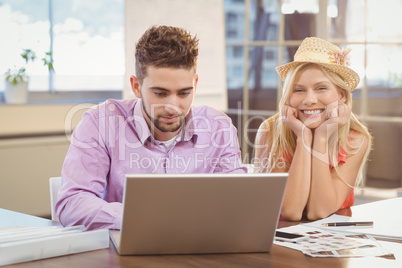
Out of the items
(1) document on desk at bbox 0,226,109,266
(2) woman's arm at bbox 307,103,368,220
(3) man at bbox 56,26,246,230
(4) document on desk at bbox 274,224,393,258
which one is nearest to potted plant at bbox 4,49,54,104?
(3) man at bbox 56,26,246,230

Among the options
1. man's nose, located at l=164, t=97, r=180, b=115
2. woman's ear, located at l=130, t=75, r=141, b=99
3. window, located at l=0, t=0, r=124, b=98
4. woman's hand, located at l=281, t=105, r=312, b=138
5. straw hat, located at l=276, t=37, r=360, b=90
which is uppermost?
window, located at l=0, t=0, r=124, b=98

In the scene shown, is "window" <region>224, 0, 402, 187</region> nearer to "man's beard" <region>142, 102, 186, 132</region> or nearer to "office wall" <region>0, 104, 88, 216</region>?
"office wall" <region>0, 104, 88, 216</region>

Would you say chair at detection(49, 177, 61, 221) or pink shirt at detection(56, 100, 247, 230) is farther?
chair at detection(49, 177, 61, 221)

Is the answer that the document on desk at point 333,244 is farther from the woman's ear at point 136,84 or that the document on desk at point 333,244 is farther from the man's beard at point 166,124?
the woman's ear at point 136,84

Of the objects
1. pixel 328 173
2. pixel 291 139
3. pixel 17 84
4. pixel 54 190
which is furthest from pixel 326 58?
pixel 17 84

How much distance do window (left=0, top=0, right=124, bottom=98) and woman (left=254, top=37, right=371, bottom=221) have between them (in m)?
2.57

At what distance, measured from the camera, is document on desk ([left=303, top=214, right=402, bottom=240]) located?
1.60 metres

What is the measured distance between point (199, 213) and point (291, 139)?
1.08 meters

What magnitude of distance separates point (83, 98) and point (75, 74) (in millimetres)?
210

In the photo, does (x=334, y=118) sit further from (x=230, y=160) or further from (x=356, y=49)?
(x=356, y=49)

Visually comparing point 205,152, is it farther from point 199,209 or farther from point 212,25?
point 212,25

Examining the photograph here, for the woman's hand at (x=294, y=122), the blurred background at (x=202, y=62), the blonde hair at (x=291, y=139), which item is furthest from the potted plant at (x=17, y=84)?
the woman's hand at (x=294, y=122)

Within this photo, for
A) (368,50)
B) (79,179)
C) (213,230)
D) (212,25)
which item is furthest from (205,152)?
(212,25)

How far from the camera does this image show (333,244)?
1.47m
